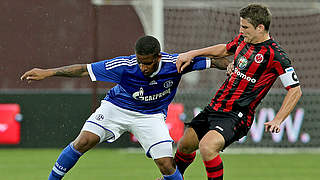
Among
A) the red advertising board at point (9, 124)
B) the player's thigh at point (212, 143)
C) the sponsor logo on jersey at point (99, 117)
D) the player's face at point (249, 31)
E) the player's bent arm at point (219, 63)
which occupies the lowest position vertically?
the red advertising board at point (9, 124)

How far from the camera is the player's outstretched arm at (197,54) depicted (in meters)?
6.72

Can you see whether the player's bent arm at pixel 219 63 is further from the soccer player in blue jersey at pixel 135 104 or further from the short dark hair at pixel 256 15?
the short dark hair at pixel 256 15

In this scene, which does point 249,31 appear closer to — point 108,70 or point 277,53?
point 277,53

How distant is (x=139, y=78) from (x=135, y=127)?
0.52 meters

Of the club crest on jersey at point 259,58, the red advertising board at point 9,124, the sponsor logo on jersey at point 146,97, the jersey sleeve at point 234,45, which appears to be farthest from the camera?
the red advertising board at point 9,124

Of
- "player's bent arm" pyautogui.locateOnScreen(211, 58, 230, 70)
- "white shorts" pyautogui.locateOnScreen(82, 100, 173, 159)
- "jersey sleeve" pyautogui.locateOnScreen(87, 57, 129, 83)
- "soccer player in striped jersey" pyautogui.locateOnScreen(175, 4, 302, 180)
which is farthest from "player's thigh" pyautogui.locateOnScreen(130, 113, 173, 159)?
"player's bent arm" pyautogui.locateOnScreen(211, 58, 230, 70)

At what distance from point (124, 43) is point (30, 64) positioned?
7.70 ft

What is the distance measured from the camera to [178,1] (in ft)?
49.0

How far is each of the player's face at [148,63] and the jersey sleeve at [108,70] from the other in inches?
9.3

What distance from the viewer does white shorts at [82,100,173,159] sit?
6.91 meters

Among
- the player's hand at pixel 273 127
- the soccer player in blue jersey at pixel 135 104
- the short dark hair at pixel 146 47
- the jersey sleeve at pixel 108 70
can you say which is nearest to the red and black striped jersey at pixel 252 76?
the soccer player in blue jersey at pixel 135 104

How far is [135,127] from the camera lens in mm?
7020

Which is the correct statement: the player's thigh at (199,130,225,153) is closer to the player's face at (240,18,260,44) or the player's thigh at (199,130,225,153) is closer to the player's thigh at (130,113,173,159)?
the player's thigh at (130,113,173,159)

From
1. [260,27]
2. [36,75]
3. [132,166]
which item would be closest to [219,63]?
[260,27]
